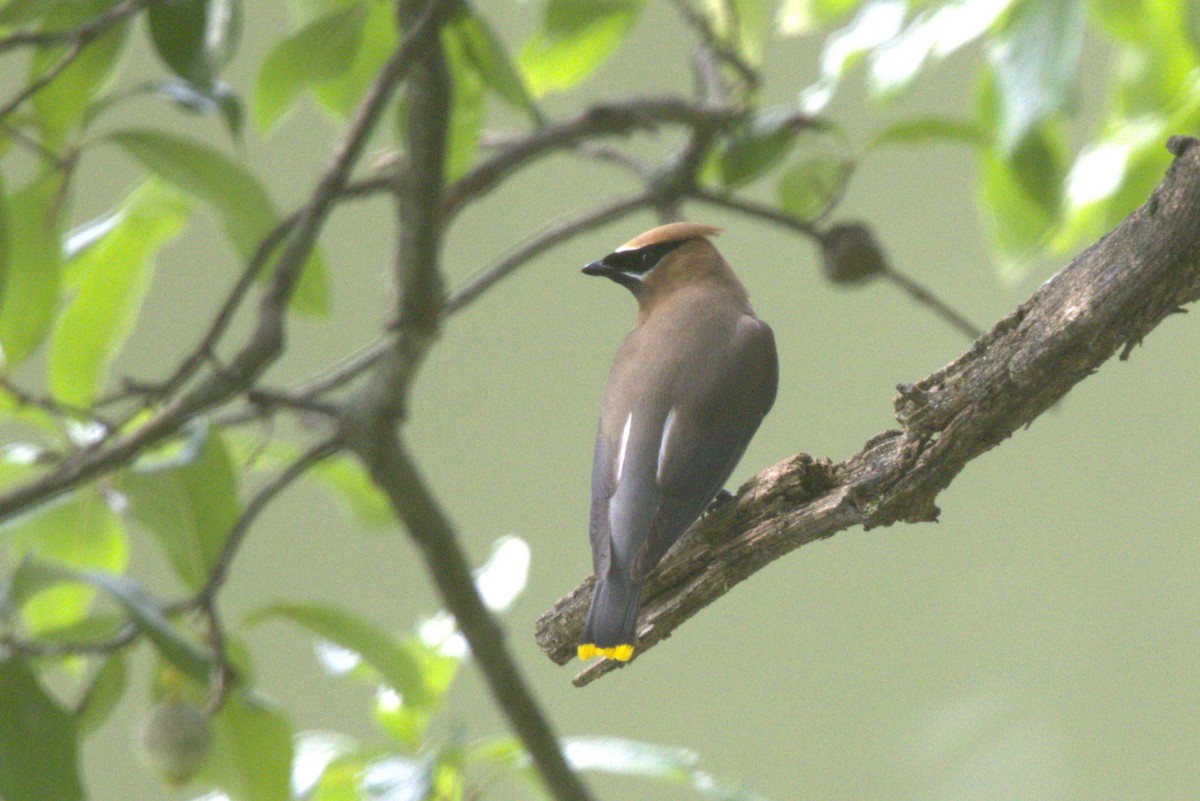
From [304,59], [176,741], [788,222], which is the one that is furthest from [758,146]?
[176,741]

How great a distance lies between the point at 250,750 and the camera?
165 cm

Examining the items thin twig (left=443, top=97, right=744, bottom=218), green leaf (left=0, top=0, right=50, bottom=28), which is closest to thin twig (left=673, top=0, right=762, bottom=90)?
thin twig (left=443, top=97, right=744, bottom=218)

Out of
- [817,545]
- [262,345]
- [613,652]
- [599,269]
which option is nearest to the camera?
[262,345]

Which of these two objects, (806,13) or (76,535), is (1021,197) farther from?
(76,535)

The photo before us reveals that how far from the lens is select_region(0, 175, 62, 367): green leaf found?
1.69 meters

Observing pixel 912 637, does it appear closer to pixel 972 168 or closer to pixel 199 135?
pixel 972 168

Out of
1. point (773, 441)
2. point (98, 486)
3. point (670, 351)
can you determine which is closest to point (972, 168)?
point (773, 441)

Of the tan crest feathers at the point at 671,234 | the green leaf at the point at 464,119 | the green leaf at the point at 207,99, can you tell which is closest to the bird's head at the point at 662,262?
the tan crest feathers at the point at 671,234

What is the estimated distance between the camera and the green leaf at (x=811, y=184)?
237 centimetres

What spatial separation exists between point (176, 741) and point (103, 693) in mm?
91

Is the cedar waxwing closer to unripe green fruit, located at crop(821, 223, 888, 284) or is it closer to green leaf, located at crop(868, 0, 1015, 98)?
unripe green fruit, located at crop(821, 223, 888, 284)

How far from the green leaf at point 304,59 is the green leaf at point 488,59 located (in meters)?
0.13

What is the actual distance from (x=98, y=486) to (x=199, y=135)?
9.95ft

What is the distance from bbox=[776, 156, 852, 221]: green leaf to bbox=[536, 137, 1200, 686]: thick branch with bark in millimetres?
863
